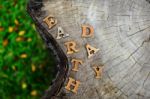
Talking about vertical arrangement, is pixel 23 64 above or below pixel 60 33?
below

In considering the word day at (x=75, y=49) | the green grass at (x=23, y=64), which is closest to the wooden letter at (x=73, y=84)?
the word day at (x=75, y=49)

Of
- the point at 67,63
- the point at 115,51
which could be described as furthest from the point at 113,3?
the point at 67,63

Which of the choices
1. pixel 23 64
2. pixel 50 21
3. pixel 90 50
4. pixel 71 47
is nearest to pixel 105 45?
pixel 90 50

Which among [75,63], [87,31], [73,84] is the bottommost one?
[73,84]

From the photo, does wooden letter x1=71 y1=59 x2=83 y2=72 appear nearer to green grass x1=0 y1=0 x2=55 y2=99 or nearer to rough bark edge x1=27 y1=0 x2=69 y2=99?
rough bark edge x1=27 y1=0 x2=69 y2=99

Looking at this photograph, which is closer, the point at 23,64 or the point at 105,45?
the point at 105,45

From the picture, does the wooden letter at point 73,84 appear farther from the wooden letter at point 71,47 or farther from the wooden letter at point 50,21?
the wooden letter at point 50,21

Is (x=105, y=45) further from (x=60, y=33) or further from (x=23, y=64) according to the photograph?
(x=23, y=64)
